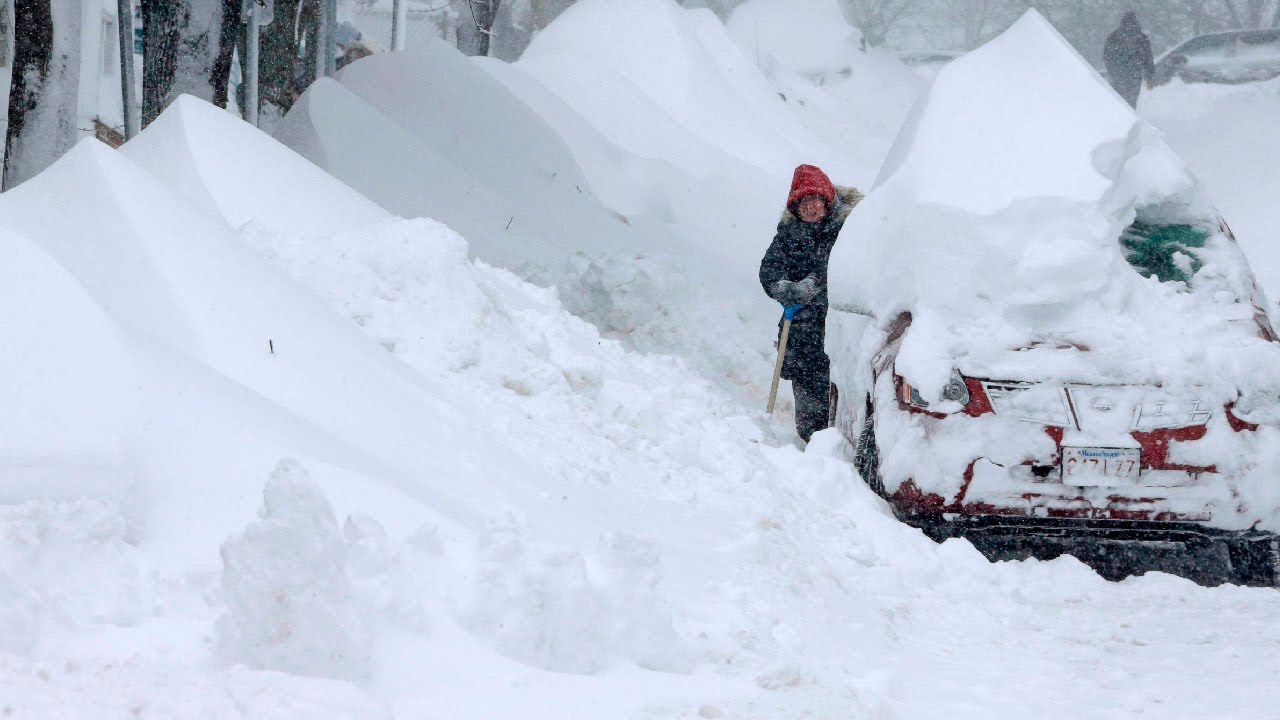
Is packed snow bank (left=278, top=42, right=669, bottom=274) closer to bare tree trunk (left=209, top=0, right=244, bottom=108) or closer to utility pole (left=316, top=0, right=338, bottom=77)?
bare tree trunk (left=209, top=0, right=244, bottom=108)

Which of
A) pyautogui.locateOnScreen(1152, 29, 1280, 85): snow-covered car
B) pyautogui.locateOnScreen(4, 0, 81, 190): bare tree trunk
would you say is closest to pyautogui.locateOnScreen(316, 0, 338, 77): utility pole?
pyautogui.locateOnScreen(4, 0, 81, 190): bare tree trunk

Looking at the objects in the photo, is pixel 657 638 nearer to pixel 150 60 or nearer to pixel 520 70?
pixel 150 60

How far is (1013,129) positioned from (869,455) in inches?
64.1

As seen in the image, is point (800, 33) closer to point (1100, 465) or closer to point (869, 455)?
point (869, 455)

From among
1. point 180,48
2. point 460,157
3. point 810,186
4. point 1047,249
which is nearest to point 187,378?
point 1047,249

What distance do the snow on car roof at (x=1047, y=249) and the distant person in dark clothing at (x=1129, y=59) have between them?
15.0 metres

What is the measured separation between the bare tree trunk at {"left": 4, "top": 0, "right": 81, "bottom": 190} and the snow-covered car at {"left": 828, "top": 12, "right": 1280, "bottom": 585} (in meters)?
5.46

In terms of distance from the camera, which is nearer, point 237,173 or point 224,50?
point 237,173

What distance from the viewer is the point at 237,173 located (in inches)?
240

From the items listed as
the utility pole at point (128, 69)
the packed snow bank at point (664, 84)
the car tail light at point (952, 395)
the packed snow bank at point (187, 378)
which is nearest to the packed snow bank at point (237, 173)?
the packed snow bank at point (187, 378)

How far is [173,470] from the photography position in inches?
121

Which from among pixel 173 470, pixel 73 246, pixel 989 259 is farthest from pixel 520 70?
Answer: pixel 173 470

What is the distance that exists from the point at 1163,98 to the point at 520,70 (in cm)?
1335

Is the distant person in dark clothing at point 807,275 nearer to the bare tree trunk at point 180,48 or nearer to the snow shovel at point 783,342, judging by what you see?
the snow shovel at point 783,342
